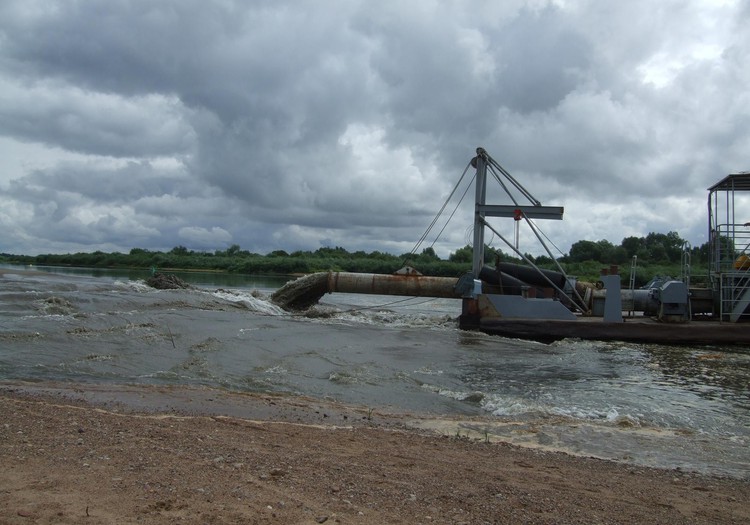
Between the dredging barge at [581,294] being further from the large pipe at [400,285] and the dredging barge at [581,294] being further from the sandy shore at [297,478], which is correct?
the sandy shore at [297,478]

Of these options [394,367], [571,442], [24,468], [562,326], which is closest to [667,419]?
[571,442]

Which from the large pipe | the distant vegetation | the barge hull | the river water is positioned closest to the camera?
the river water

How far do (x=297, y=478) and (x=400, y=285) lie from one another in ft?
57.3

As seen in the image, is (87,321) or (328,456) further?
(87,321)

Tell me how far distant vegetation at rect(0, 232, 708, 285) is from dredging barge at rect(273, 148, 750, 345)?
1.14 metres

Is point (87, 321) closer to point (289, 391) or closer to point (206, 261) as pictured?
point (289, 391)

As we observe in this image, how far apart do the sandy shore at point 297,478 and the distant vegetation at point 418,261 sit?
51.3ft

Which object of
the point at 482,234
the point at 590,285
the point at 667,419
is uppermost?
the point at 482,234

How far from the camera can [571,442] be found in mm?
A: 7195

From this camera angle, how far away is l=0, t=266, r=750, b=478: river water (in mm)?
7781

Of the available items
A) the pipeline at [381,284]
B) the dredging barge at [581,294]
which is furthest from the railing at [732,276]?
the pipeline at [381,284]

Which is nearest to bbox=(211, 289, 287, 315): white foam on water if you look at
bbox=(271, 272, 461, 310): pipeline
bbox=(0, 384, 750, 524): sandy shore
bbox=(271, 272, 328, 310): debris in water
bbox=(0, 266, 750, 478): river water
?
bbox=(271, 272, 328, 310): debris in water

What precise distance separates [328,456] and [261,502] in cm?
152

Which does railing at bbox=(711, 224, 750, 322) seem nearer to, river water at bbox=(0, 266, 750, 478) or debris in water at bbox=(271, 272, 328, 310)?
river water at bbox=(0, 266, 750, 478)
